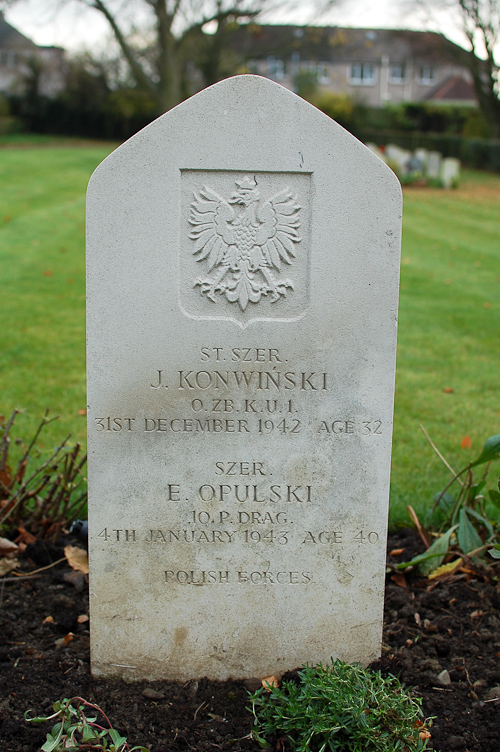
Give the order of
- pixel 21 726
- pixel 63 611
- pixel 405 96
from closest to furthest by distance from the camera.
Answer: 1. pixel 21 726
2. pixel 63 611
3. pixel 405 96

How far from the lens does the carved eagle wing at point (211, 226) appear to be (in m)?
2.52

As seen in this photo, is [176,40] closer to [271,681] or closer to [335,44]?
[335,44]

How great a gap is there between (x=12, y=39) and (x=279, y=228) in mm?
59291

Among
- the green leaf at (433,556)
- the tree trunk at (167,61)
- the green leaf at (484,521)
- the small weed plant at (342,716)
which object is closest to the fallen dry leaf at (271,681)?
the small weed plant at (342,716)

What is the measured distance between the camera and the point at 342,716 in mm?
2348

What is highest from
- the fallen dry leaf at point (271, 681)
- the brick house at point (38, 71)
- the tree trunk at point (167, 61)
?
the brick house at point (38, 71)

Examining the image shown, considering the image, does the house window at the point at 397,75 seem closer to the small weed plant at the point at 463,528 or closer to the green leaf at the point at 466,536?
the small weed plant at the point at 463,528

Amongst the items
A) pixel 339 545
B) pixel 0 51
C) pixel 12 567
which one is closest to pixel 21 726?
pixel 12 567

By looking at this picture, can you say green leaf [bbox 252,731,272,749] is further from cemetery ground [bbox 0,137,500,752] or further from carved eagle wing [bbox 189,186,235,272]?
carved eagle wing [bbox 189,186,235,272]

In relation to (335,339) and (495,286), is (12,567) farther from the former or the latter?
(495,286)

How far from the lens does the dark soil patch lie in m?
2.50

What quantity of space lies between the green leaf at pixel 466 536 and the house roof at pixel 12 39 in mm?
51256

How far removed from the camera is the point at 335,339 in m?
2.62

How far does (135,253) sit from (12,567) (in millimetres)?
1732
